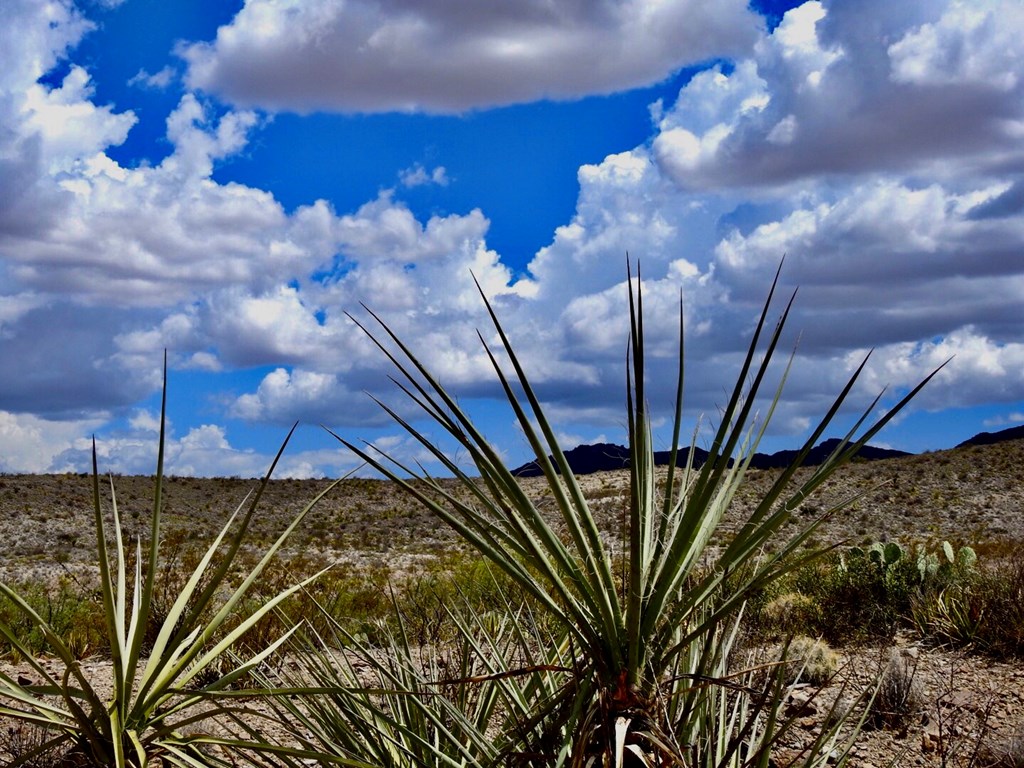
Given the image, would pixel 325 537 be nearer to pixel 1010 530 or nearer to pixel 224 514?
pixel 224 514

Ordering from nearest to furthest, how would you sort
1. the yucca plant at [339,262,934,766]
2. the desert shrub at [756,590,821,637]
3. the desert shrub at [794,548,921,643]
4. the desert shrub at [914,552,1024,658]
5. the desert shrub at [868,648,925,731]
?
the yucca plant at [339,262,934,766], the desert shrub at [868,648,925,731], the desert shrub at [914,552,1024,658], the desert shrub at [756,590,821,637], the desert shrub at [794,548,921,643]

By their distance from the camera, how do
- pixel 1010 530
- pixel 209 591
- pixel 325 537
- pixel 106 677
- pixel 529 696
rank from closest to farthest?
pixel 209 591, pixel 529 696, pixel 106 677, pixel 1010 530, pixel 325 537

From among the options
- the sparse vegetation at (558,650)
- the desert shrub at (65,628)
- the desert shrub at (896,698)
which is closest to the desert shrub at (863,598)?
the sparse vegetation at (558,650)

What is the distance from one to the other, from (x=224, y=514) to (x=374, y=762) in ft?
164

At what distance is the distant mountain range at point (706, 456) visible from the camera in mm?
2982

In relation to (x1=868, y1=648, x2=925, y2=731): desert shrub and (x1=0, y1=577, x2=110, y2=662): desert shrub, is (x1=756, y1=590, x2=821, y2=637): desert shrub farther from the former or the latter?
(x1=0, y1=577, x2=110, y2=662): desert shrub

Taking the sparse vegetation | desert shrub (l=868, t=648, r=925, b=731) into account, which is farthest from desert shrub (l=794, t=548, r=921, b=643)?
desert shrub (l=868, t=648, r=925, b=731)

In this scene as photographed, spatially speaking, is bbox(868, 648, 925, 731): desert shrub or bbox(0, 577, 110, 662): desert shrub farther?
bbox(0, 577, 110, 662): desert shrub

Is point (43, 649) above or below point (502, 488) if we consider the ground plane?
below

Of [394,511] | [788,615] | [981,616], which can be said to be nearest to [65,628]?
[788,615]

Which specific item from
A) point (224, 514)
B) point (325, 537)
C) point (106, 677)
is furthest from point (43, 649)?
point (224, 514)

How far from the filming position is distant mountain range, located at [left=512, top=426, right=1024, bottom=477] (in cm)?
298

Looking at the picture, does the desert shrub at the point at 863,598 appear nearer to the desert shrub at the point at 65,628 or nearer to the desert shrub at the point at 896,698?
the desert shrub at the point at 896,698

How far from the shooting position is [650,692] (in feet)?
8.08
